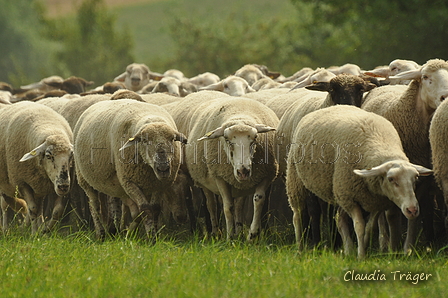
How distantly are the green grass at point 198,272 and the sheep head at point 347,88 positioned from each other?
6.58 ft

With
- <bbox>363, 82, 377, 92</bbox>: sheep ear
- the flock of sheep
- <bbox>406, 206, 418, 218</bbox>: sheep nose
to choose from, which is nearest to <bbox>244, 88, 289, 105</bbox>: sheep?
the flock of sheep

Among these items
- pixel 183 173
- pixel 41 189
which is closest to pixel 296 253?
pixel 183 173

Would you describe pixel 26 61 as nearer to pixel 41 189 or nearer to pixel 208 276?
pixel 41 189

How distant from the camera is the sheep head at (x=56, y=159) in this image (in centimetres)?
908

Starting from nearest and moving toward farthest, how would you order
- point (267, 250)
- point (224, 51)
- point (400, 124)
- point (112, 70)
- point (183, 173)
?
point (267, 250)
point (400, 124)
point (183, 173)
point (224, 51)
point (112, 70)

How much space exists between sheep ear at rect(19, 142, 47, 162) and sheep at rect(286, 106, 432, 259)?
3342mm

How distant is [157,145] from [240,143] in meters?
0.89

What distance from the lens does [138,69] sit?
669 inches

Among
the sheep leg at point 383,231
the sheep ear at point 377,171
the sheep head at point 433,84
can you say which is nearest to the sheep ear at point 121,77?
the sheep head at point 433,84

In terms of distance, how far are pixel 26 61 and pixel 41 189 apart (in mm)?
53922

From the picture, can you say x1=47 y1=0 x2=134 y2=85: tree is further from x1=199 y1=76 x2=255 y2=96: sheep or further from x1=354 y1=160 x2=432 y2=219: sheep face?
x1=354 y1=160 x2=432 y2=219: sheep face

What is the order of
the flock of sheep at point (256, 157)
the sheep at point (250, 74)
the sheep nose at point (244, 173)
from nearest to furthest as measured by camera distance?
the flock of sheep at point (256, 157) < the sheep nose at point (244, 173) < the sheep at point (250, 74)

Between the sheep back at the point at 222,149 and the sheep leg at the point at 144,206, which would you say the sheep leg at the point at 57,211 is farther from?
the sheep back at the point at 222,149

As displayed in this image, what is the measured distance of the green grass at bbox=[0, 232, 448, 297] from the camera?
5.25 m
